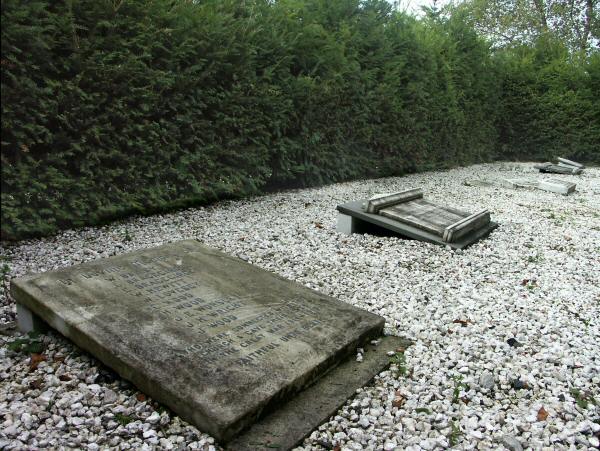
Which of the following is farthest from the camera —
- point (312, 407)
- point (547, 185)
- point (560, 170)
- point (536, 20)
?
point (536, 20)

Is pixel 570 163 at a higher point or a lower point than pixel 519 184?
higher

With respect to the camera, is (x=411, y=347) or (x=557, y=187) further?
(x=557, y=187)

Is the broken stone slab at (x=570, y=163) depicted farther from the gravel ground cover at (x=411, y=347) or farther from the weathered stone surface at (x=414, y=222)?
the weathered stone surface at (x=414, y=222)

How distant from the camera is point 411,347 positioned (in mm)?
3107

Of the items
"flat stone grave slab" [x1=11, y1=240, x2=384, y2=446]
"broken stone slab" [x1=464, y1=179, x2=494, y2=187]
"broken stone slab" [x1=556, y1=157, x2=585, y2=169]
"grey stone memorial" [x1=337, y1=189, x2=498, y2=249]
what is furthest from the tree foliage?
"flat stone grave slab" [x1=11, y1=240, x2=384, y2=446]

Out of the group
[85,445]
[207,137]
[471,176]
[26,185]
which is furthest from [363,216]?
[471,176]

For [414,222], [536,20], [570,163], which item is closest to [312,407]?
[414,222]

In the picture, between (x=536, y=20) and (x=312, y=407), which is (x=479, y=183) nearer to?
(x=312, y=407)

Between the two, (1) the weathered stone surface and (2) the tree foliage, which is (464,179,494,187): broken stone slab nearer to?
(1) the weathered stone surface

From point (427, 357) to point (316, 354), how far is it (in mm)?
800

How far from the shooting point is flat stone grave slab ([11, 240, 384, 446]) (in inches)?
89.9

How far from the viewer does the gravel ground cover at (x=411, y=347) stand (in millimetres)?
2289

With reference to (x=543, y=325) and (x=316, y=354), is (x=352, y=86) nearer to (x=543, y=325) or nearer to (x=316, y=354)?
(x=543, y=325)

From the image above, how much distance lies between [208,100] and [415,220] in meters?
3.16
